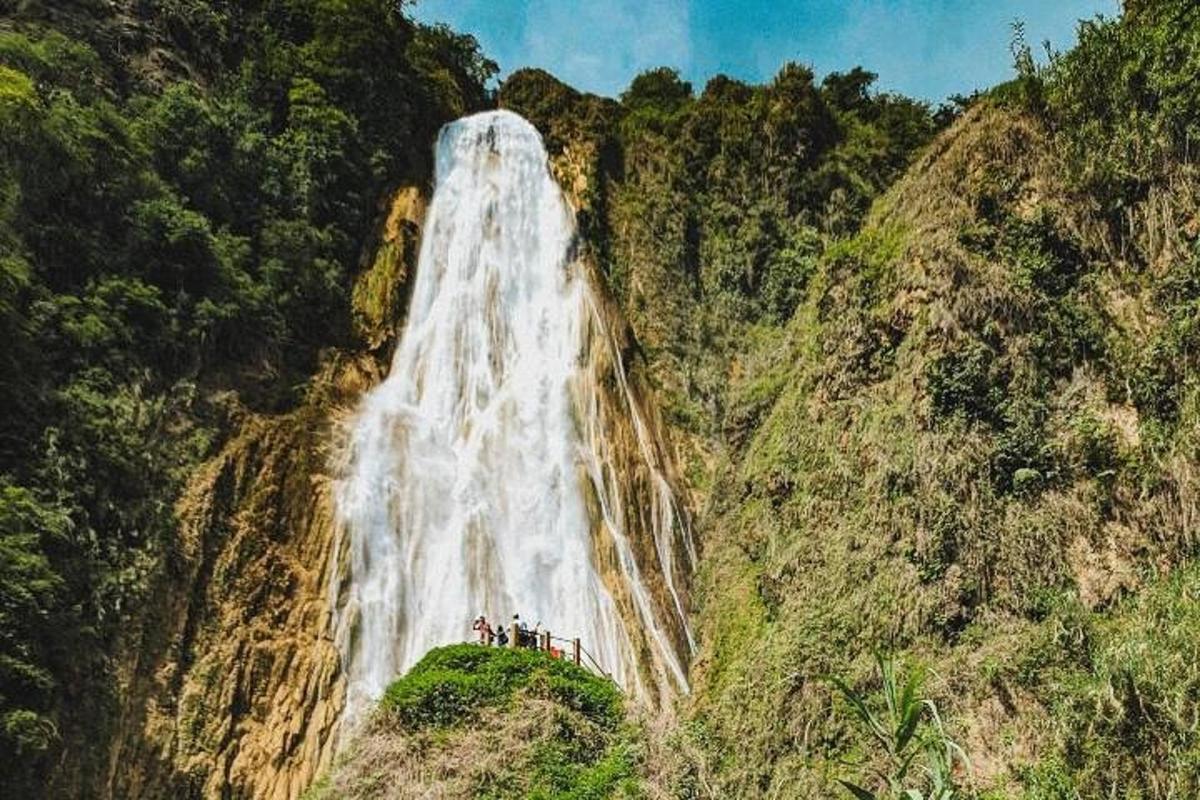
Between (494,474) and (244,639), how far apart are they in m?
6.95

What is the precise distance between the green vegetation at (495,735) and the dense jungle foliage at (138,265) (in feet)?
14.9

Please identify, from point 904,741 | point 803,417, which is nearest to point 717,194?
point 803,417

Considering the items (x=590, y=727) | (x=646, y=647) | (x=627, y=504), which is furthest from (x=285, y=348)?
(x=590, y=727)

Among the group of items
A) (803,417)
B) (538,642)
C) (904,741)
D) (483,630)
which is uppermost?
(803,417)

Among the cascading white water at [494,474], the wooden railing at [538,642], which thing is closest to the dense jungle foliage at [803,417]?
the wooden railing at [538,642]

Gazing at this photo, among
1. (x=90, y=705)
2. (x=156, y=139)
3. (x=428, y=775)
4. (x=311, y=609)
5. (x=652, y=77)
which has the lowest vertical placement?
(x=428, y=775)

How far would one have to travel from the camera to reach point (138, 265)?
2020 centimetres

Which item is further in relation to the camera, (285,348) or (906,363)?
(285,348)

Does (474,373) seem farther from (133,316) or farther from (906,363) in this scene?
(906,363)

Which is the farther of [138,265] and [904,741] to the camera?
[138,265]

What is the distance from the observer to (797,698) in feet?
55.7

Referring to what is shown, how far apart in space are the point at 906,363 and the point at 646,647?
7.99m

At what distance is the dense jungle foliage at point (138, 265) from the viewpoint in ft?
51.3

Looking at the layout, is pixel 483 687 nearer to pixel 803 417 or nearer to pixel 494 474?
pixel 494 474
